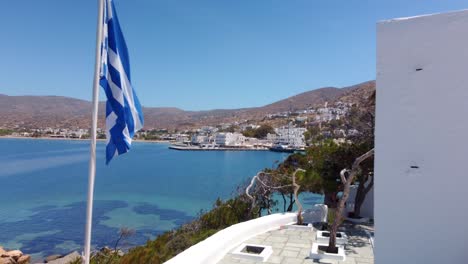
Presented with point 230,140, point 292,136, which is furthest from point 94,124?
point 230,140

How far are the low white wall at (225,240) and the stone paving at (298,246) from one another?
0.53 ft

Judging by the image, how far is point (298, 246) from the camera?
287 inches

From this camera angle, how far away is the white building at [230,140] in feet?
347

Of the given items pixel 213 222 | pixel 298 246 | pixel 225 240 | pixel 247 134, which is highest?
pixel 247 134

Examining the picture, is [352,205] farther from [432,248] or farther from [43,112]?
[43,112]

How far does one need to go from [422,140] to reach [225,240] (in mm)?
4450

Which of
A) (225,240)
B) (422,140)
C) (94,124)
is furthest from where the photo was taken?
(225,240)

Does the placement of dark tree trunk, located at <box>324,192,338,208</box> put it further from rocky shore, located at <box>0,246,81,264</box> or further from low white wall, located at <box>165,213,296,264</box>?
rocky shore, located at <box>0,246,81,264</box>

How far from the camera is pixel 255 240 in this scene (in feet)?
25.0

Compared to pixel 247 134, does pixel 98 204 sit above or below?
below

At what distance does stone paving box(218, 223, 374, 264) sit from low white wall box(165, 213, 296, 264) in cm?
16

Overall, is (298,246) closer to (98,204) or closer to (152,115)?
(98,204)

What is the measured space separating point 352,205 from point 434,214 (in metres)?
8.59

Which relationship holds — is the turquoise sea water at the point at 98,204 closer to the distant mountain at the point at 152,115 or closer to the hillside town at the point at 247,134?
the hillside town at the point at 247,134
